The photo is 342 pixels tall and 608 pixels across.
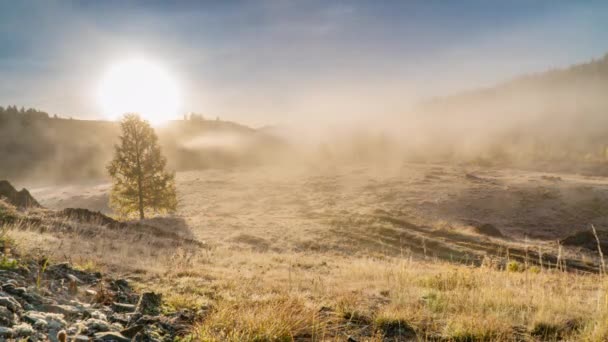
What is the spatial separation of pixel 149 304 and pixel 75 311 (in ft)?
4.09

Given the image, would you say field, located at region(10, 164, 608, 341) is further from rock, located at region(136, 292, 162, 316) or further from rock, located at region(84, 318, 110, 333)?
rock, located at region(84, 318, 110, 333)

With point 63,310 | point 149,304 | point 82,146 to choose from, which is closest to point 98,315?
point 63,310

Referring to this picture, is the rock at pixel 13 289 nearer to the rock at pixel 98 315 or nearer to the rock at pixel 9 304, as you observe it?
the rock at pixel 9 304

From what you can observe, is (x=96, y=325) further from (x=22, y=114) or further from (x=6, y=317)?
(x=22, y=114)

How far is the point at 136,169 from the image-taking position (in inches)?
1399

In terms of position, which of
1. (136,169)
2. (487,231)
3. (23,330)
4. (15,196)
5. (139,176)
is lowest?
(487,231)

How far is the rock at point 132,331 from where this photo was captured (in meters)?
4.09

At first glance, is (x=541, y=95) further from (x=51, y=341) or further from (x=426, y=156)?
(x=51, y=341)

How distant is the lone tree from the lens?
116ft

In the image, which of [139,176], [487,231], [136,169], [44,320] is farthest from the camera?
[487,231]

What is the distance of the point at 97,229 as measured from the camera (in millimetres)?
16562

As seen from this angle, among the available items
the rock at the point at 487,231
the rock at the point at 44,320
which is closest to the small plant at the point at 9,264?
the rock at the point at 44,320

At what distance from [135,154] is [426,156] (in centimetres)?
8993

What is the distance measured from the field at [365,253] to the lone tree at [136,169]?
3.06 m
